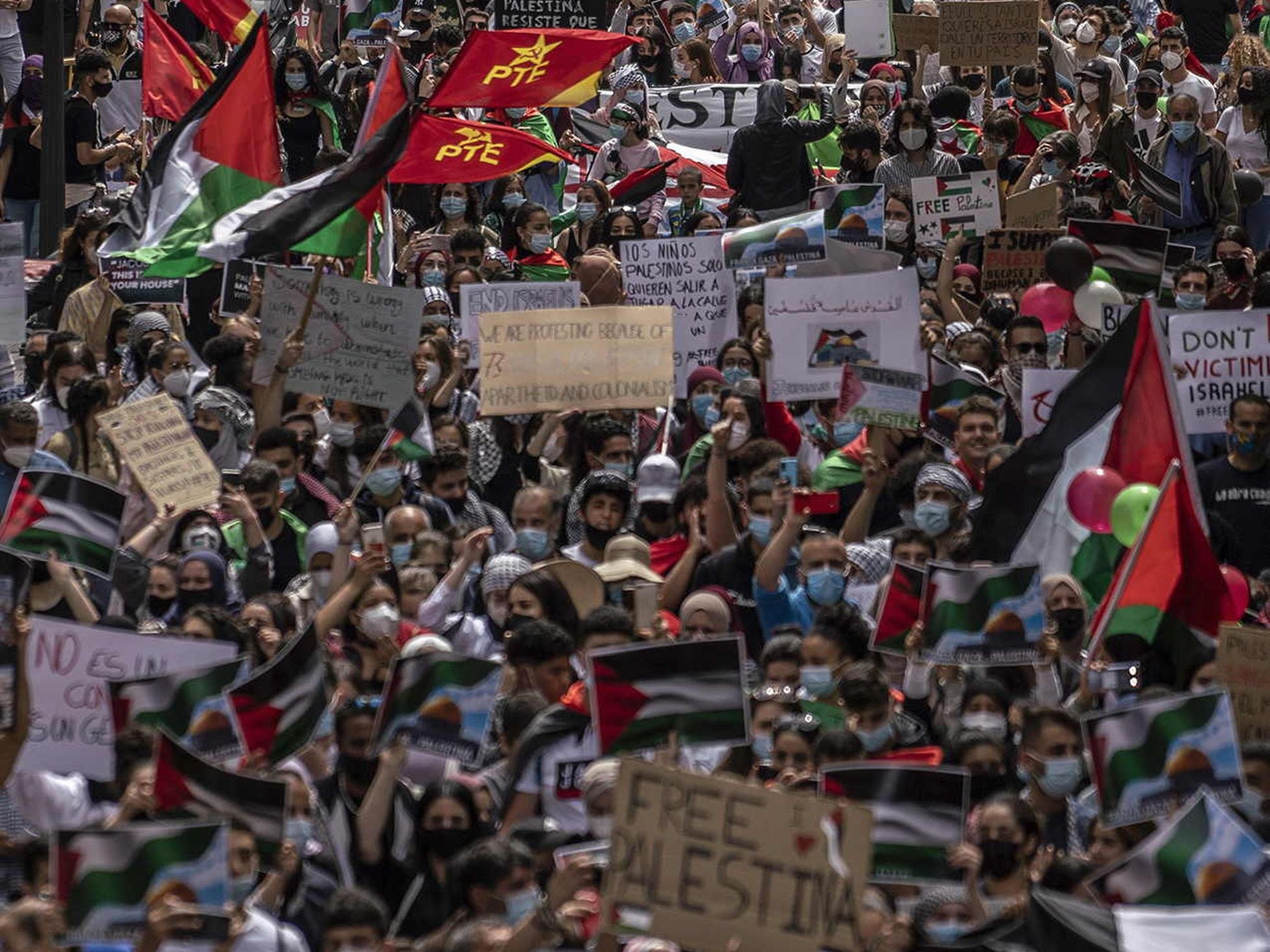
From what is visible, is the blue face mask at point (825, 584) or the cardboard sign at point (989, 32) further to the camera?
the cardboard sign at point (989, 32)

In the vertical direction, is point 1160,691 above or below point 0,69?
below

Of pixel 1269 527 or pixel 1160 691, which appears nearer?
pixel 1160 691

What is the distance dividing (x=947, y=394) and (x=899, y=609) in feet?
9.31

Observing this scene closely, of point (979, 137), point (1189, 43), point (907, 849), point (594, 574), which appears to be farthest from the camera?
point (1189, 43)

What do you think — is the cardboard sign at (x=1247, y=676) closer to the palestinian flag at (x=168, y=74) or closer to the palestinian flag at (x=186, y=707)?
the palestinian flag at (x=186, y=707)

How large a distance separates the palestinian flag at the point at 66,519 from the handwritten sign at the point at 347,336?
222 centimetres

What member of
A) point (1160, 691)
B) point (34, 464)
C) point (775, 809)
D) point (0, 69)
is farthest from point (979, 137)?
point (775, 809)

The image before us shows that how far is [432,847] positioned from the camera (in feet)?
29.7

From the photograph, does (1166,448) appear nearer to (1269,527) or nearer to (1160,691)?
(1269,527)

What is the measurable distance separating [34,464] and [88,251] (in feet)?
12.7

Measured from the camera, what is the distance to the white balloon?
14195 mm

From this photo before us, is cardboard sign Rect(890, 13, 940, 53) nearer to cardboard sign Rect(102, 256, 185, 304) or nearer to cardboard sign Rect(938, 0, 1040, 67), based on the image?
cardboard sign Rect(938, 0, 1040, 67)

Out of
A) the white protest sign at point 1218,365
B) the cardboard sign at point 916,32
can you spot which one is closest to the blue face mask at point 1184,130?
the cardboard sign at point 916,32

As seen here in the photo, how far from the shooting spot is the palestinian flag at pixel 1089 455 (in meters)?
11.5
